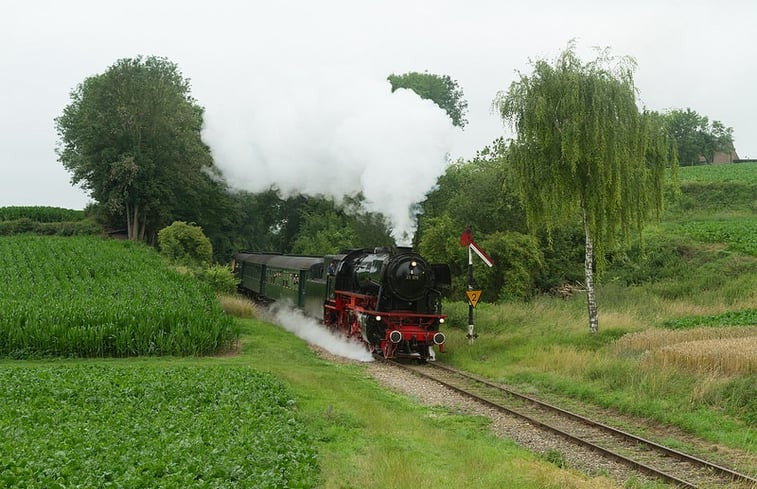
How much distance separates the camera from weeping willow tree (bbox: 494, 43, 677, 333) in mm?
20000

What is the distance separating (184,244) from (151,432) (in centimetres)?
4061

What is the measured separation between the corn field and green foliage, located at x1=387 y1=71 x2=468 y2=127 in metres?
43.1

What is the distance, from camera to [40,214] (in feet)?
221

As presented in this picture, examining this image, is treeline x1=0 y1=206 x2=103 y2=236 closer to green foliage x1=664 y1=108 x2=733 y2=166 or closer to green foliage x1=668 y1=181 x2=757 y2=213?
green foliage x1=668 y1=181 x2=757 y2=213

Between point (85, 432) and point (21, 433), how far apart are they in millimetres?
838

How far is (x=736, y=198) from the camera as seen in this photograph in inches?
2008

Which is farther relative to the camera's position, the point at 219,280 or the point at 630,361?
the point at 219,280

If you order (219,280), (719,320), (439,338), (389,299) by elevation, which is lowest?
(439,338)

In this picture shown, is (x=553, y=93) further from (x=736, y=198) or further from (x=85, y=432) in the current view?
(x=736, y=198)

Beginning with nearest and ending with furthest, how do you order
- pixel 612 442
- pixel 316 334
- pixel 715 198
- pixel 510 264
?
pixel 612 442, pixel 316 334, pixel 510 264, pixel 715 198

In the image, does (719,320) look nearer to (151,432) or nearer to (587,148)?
(587,148)

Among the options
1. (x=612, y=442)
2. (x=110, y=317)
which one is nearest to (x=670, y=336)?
(x=612, y=442)

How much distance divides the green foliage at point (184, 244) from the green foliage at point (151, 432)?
107 ft

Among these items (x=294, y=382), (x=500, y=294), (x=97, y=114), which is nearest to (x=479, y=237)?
(x=500, y=294)
